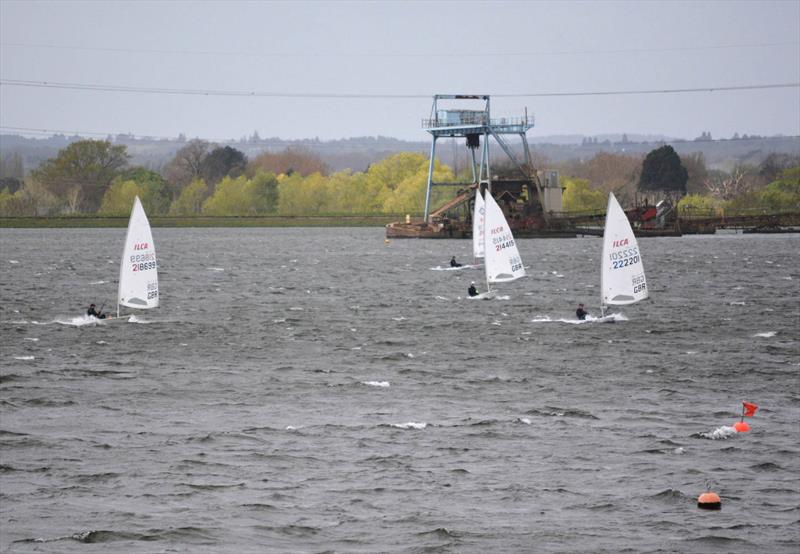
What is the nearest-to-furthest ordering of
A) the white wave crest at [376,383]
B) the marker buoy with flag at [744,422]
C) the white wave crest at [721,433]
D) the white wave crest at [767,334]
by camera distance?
the white wave crest at [721,433] < the marker buoy with flag at [744,422] < the white wave crest at [376,383] < the white wave crest at [767,334]

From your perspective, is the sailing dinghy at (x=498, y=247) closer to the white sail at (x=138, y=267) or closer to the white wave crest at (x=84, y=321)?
the white sail at (x=138, y=267)

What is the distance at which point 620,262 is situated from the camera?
61.2 metres

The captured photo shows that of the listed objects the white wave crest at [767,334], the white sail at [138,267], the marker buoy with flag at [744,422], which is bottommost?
the white wave crest at [767,334]

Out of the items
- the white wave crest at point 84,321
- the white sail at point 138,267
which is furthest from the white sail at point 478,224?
the white wave crest at point 84,321

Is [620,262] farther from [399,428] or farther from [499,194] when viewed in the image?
[499,194]

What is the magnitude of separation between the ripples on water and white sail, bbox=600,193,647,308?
2.10 metres

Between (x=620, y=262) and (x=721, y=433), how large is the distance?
2383 centimetres

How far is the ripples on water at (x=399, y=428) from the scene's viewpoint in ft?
95.5

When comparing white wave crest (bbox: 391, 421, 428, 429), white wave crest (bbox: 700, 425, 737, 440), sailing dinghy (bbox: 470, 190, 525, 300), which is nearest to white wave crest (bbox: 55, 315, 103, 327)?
sailing dinghy (bbox: 470, 190, 525, 300)

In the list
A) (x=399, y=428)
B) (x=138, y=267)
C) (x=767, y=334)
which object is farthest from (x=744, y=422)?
(x=138, y=267)

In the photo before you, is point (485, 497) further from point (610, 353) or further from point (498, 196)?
point (498, 196)

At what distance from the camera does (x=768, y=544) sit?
2778 cm

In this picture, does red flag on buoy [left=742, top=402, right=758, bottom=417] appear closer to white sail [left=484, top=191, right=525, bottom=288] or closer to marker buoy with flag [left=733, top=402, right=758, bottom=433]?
marker buoy with flag [left=733, top=402, right=758, bottom=433]

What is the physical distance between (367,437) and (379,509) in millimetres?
→ 7487
